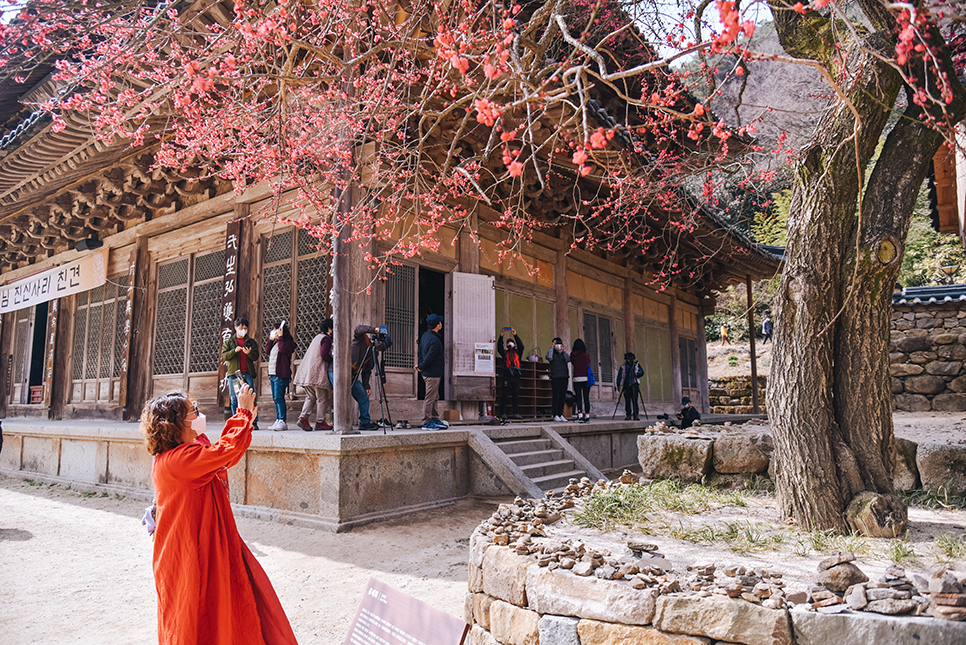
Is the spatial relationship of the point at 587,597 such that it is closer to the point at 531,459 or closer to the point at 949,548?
the point at 949,548

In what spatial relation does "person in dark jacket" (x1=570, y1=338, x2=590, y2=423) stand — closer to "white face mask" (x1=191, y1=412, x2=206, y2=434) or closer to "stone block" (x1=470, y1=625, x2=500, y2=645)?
"stone block" (x1=470, y1=625, x2=500, y2=645)

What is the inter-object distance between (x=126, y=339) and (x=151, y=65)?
5545mm

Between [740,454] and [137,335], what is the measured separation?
33.7 feet

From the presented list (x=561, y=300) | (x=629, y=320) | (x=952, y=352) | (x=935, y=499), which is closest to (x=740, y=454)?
(x=935, y=499)

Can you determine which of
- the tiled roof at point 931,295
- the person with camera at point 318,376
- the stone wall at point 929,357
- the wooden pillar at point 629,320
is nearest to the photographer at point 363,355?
the person with camera at point 318,376

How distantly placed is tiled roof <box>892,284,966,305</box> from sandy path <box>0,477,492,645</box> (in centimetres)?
1098

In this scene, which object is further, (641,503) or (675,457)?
(675,457)

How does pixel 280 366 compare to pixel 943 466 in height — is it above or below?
above

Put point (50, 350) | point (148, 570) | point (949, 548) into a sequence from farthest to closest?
point (50, 350) → point (148, 570) → point (949, 548)

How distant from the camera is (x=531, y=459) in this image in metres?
7.24

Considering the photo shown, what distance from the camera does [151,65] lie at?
700cm

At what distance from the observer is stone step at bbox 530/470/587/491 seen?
6.70 meters

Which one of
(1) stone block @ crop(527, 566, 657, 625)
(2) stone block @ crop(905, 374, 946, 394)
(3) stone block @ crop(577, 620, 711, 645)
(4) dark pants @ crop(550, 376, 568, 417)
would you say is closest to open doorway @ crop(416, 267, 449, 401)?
(4) dark pants @ crop(550, 376, 568, 417)

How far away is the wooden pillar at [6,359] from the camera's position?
13.8 meters
